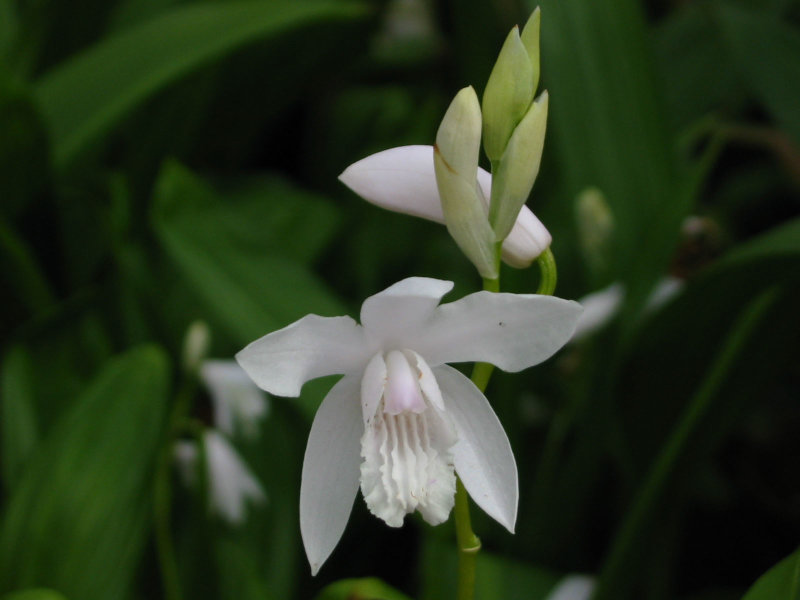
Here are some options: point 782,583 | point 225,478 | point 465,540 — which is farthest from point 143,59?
point 782,583

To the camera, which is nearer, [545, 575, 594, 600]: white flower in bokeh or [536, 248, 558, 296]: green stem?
[536, 248, 558, 296]: green stem

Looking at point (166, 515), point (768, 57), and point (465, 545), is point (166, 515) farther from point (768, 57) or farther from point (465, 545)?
point (768, 57)

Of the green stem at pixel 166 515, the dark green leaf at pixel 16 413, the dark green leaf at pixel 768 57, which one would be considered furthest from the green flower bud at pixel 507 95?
the dark green leaf at pixel 768 57

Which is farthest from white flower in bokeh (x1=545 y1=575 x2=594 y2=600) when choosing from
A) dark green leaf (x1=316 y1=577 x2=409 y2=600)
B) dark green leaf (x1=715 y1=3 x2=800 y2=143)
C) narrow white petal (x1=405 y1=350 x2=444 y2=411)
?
dark green leaf (x1=715 y1=3 x2=800 y2=143)

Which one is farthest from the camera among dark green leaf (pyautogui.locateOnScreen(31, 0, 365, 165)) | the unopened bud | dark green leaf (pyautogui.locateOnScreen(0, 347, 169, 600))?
dark green leaf (pyautogui.locateOnScreen(31, 0, 365, 165))

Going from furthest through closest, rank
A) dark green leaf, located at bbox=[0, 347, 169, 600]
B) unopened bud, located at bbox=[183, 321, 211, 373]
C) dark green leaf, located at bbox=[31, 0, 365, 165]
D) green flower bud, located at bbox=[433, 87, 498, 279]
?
dark green leaf, located at bbox=[31, 0, 365, 165], unopened bud, located at bbox=[183, 321, 211, 373], dark green leaf, located at bbox=[0, 347, 169, 600], green flower bud, located at bbox=[433, 87, 498, 279]

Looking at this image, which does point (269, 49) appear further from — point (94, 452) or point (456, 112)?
point (456, 112)

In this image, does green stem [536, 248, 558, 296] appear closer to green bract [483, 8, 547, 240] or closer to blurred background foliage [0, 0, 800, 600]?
green bract [483, 8, 547, 240]
